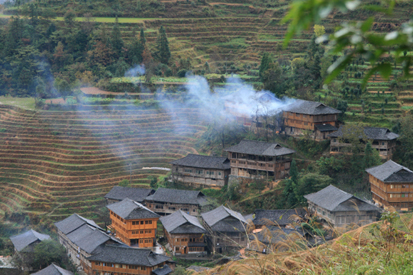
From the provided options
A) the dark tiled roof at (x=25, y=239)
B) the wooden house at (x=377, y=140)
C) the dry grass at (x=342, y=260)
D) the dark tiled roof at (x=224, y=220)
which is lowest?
the dark tiled roof at (x=25, y=239)

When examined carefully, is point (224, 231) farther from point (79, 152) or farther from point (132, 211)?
point (79, 152)

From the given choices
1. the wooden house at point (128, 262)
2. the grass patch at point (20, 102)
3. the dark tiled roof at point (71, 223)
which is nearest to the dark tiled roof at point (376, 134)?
the wooden house at point (128, 262)

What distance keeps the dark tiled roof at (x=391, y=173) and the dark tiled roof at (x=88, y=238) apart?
12.8m

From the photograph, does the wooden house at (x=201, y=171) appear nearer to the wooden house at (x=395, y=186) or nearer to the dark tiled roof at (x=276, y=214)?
the dark tiled roof at (x=276, y=214)

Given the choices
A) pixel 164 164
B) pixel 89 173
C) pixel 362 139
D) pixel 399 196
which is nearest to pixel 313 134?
pixel 362 139

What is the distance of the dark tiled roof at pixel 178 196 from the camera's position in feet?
85.1

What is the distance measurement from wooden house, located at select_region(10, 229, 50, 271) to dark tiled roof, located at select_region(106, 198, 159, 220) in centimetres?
383

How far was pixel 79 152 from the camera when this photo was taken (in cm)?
3272

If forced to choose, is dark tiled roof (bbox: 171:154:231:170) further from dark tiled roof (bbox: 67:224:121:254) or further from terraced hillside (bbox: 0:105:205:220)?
dark tiled roof (bbox: 67:224:121:254)

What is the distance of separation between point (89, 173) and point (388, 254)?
2729 centimetres

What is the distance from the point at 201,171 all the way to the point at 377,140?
9953 millimetres

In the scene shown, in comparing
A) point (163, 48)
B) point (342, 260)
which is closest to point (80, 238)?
point (342, 260)

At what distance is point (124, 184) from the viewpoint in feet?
95.4

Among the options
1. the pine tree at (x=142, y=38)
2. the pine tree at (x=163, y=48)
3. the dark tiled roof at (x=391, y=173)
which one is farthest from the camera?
the pine tree at (x=142, y=38)
